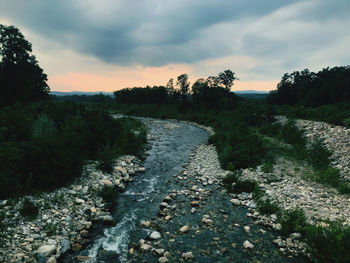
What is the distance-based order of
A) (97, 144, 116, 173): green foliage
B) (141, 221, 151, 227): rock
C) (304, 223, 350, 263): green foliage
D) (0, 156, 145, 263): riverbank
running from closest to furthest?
(304, 223, 350, 263): green foliage, (0, 156, 145, 263): riverbank, (141, 221, 151, 227): rock, (97, 144, 116, 173): green foliage

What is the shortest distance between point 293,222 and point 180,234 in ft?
12.7

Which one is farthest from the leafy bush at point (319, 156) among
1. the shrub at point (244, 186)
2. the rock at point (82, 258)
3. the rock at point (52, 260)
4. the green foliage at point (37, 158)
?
the rock at point (52, 260)

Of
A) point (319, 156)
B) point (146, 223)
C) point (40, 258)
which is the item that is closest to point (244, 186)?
point (146, 223)

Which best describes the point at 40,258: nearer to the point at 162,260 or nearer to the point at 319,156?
the point at 162,260

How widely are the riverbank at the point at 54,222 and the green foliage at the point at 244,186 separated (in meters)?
6.06

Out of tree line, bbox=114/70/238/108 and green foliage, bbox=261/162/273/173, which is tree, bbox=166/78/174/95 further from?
green foliage, bbox=261/162/273/173

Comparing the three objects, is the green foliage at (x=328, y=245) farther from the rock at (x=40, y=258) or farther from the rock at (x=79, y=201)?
the rock at (x=79, y=201)

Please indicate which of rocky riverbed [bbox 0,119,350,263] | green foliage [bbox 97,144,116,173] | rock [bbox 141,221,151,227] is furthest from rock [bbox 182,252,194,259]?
green foliage [bbox 97,144,116,173]

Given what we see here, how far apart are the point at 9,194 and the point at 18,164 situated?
1143mm

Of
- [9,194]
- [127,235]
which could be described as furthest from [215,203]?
[9,194]

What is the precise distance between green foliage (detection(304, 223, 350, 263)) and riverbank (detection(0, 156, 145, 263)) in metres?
6.51

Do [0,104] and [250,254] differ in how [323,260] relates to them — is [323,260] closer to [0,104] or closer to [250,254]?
[250,254]

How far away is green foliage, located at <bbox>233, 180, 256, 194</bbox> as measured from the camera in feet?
32.8

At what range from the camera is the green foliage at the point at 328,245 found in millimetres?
5113
